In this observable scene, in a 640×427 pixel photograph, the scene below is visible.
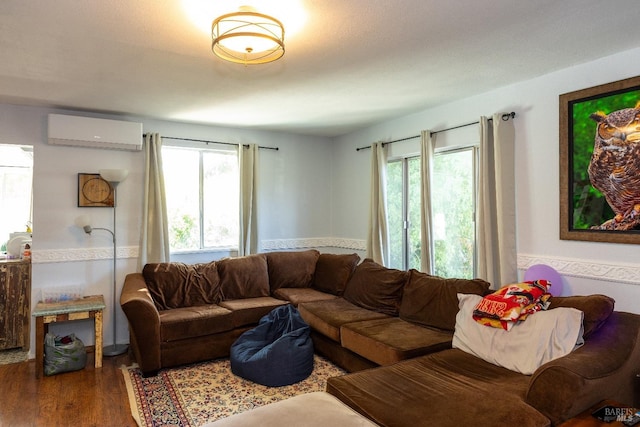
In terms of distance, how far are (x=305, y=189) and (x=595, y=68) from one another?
3.61 m

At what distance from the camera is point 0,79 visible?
316 cm

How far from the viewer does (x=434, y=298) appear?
3.30 meters

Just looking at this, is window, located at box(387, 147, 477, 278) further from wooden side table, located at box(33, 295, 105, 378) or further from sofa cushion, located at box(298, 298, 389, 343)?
wooden side table, located at box(33, 295, 105, 378)

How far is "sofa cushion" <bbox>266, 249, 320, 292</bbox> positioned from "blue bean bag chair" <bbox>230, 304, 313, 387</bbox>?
100cm

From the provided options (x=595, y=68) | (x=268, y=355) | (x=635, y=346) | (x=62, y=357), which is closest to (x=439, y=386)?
(x=635, y=346)

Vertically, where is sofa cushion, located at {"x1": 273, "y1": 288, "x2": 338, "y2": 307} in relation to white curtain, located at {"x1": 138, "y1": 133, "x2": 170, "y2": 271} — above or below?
below

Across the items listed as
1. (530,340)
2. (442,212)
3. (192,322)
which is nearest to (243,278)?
(192,322)

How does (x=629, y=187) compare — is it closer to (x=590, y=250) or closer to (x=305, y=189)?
(x=590, y=250)

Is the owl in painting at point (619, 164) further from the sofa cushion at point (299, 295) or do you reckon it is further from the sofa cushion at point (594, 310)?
the sofa cushion at point (299, 295)

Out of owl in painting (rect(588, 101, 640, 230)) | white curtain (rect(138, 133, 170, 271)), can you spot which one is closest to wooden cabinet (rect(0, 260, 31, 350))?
white curtain (rect(138, 133, 170, 271))

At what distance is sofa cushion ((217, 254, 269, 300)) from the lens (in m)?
4.38

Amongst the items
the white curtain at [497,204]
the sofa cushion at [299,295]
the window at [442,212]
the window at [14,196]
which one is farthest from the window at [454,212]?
the window at [14,196]

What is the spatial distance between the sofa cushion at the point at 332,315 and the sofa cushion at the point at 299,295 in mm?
158

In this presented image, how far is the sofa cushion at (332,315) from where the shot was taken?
11.3 feet
